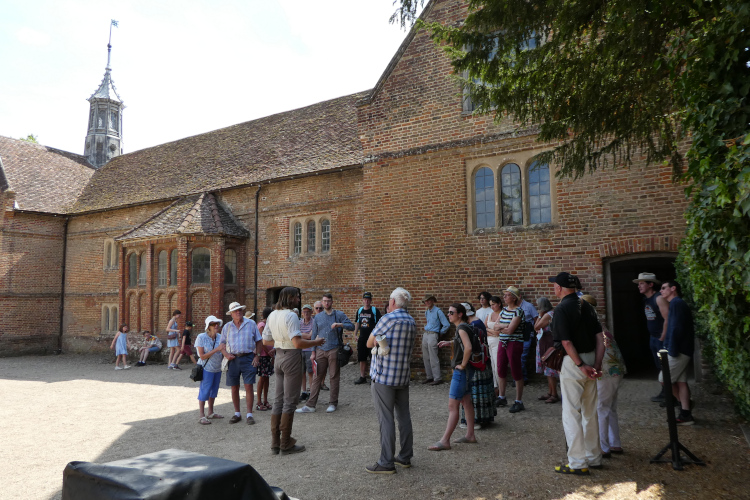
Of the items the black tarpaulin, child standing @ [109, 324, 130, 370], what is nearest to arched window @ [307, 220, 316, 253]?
child standing @ [109, 324, 130, 370]

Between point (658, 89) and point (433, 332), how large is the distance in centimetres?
631

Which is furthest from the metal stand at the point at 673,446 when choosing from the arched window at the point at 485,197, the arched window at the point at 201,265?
the arched window at the point at 201,265

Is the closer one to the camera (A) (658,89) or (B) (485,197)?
(A) (658,89)

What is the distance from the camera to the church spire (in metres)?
30.0

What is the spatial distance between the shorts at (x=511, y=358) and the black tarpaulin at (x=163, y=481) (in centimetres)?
600

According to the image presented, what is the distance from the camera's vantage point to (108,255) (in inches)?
848

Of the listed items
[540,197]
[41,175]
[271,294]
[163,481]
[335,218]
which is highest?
[41,175]

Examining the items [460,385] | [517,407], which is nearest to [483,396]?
[460,385]

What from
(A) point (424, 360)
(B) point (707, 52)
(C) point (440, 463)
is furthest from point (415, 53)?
(C) point (440, 463)

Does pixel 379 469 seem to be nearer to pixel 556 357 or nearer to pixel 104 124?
pixel 556 357

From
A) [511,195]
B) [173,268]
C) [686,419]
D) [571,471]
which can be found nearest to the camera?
[571,471]

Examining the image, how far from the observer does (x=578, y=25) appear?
5207 mm

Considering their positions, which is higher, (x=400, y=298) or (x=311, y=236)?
(x=311, y=236)

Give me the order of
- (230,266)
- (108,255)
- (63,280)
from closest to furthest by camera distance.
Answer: (230,266)
(108,255)
(63,280)
